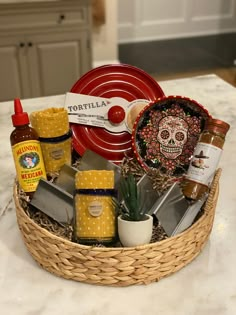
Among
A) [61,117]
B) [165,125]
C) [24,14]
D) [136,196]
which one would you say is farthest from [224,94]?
[24,14]

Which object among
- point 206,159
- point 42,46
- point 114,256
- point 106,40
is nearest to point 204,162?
point 206,159

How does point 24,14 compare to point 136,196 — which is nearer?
point 136,196

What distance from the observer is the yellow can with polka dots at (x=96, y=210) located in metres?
0.79

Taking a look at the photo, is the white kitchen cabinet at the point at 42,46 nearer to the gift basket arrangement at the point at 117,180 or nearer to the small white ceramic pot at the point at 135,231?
the gift basket arrangement at the point at 117,180

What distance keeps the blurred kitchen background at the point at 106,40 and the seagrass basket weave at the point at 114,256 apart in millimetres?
2310

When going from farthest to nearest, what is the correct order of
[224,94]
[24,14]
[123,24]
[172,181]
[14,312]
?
[123,24]
[24,14]
[224,94]
[172,181]
[14,312]

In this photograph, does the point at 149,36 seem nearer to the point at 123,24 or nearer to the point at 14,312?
the point at 123,24

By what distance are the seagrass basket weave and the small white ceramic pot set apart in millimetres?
24

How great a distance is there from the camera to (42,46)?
2.99m

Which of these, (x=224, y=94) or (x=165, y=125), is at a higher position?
(x=165, y=125)

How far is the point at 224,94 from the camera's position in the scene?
165cm

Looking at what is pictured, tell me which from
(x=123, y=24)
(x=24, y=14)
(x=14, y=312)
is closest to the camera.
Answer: (x=14, y=312)

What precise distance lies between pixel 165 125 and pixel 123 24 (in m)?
4.21

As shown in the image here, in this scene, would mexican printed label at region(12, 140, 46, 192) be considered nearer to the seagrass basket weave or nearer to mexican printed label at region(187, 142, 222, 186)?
the seagrass basket weave
